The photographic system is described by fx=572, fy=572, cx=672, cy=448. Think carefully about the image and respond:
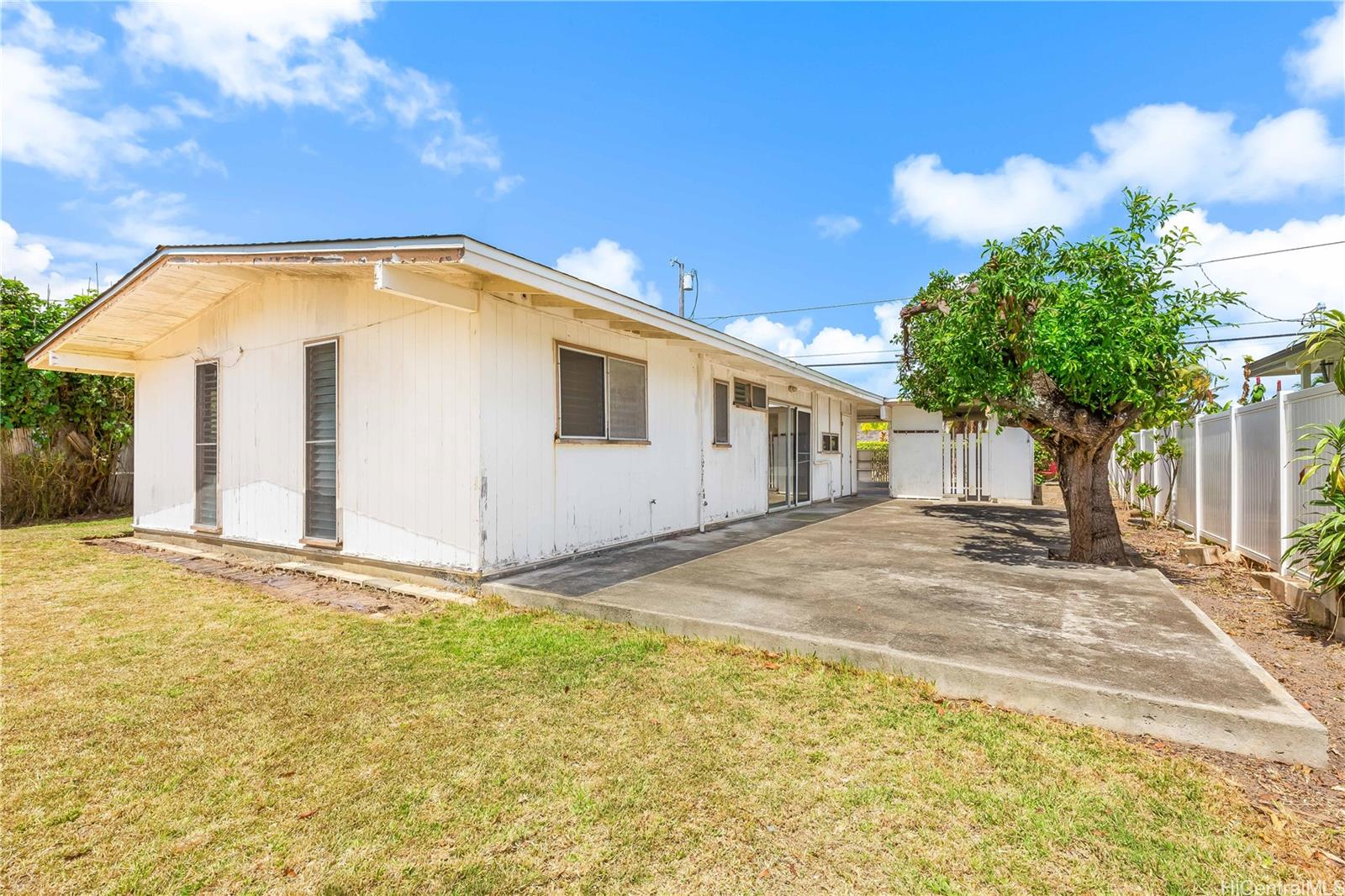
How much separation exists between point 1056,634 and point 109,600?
7.73 metres

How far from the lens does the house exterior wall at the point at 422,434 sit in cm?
530

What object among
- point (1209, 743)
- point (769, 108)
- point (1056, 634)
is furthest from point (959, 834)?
point (769, 108)

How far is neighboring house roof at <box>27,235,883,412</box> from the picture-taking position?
4.54 m

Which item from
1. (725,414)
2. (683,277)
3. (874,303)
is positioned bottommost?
(725,414)

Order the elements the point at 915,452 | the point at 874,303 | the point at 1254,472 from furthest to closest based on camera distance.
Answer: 1. the point at 874,303
2. the point at 915,452
3. the point at 1254,472

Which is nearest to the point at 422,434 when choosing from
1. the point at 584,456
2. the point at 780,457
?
the point at 584,456

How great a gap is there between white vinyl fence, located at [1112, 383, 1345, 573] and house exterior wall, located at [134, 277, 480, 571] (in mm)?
7060

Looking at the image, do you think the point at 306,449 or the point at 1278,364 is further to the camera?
the point at 1278,364

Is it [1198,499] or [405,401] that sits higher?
[405,401]

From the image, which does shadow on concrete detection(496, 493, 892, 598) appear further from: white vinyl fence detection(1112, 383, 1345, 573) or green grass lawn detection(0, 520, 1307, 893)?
white vinyl fence detection(1112, 383, 1345, 573)

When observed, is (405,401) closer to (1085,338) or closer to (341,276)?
(341,276)

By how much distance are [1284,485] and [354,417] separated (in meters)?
8.91

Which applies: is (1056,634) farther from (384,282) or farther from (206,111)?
(206,111)

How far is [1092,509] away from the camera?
249 inches
